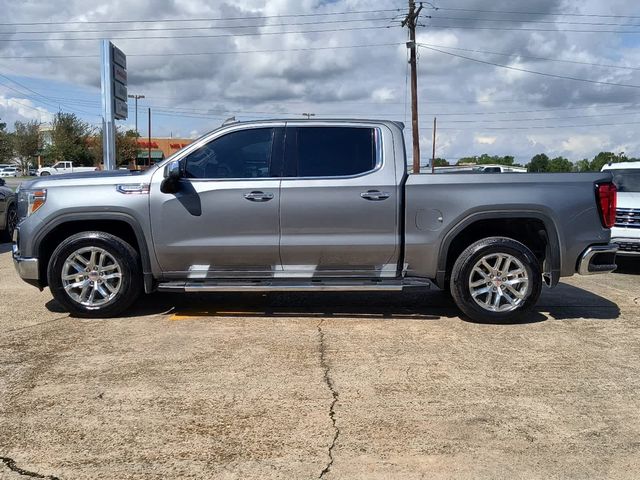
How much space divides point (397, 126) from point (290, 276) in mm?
1944

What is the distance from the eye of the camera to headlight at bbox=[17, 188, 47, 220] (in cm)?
605

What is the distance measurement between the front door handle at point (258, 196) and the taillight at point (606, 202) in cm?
329

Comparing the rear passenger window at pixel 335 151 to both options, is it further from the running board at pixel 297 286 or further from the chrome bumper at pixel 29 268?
the chrome bumper at pixel 29 268

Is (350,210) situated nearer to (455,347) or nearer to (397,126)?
(397,126)

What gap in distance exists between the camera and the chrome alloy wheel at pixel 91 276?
6.07 metres

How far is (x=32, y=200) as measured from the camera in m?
6.12

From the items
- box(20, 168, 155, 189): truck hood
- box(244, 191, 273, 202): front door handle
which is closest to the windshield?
box(244, 191, 273, 202): front door handle

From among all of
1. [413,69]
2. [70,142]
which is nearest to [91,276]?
[413,69]

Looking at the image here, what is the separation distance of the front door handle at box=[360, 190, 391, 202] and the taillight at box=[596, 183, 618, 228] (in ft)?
6.92

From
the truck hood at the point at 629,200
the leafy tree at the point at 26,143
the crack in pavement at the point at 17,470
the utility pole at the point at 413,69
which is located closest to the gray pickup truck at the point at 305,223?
the crack in pavement at the point at 17,470

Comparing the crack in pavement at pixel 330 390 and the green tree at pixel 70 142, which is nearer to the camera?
the crack in pavement at pixel 330 390

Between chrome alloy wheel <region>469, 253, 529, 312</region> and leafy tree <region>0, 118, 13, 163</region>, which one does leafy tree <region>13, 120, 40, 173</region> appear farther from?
chrome alloy wheel <region>469, 253, 529, 312</region>

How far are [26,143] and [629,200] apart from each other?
83.3 metres

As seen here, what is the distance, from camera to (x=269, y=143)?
20.0 feet
